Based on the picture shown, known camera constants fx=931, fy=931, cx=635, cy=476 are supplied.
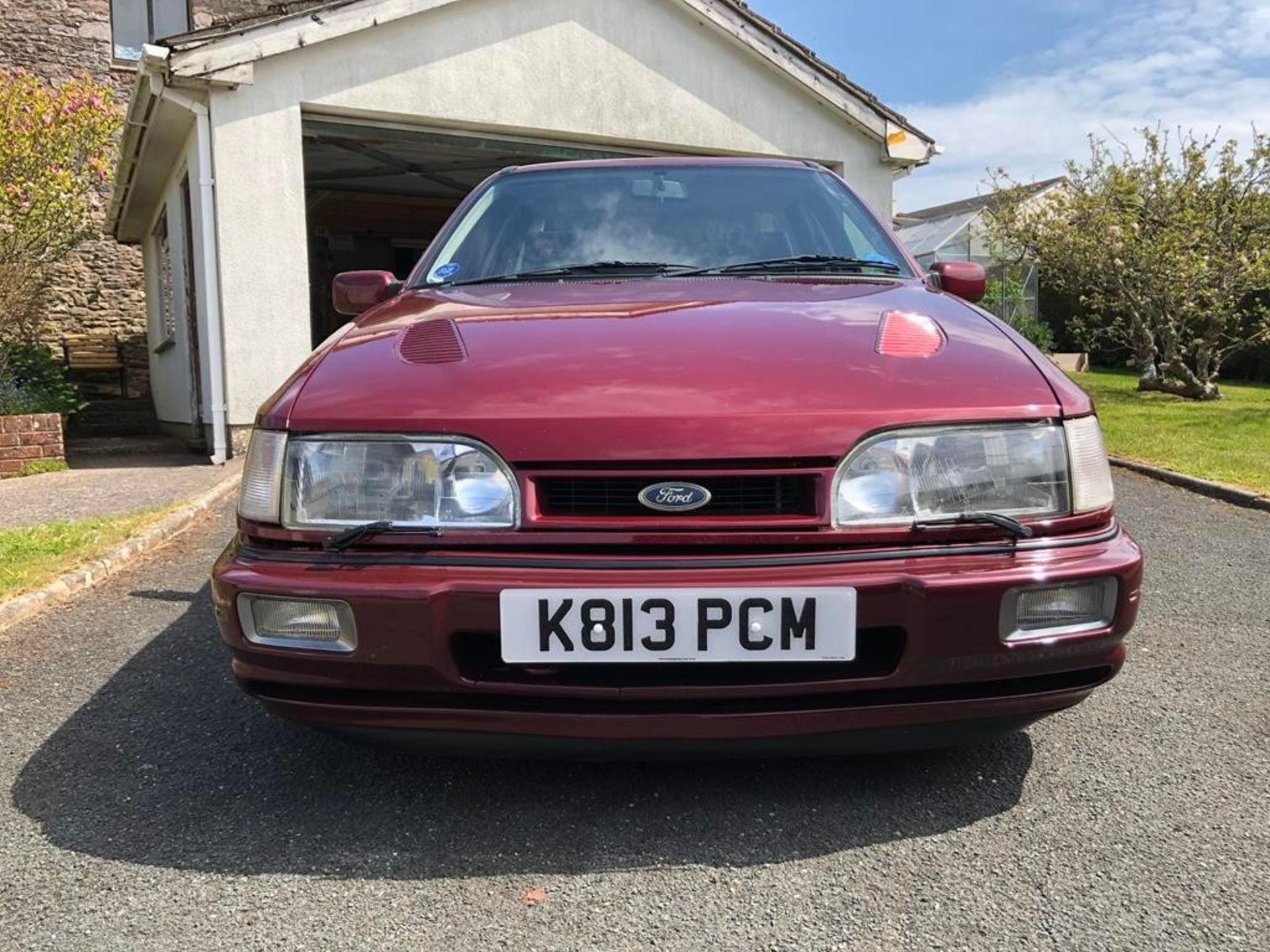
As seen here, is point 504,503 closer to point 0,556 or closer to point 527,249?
point 527,249

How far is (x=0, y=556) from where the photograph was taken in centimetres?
403

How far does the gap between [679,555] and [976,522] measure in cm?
55

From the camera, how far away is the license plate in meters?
1.60

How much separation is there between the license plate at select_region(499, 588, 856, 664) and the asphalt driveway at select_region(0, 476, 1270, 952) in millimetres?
422

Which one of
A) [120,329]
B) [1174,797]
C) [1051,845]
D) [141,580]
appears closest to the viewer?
[1051,845]

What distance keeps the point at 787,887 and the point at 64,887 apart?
1.29 meters

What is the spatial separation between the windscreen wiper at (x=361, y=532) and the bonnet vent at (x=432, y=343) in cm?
37

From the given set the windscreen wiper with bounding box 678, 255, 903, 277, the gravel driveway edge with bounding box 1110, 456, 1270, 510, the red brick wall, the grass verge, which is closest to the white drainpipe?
the red brick wall

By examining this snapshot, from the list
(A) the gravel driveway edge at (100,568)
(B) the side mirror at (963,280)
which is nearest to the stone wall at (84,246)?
(A) the gravel driveway edge at (100,568)

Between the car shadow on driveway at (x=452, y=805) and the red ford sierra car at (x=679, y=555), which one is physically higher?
the red ford sierra car at (x=679, y=555)

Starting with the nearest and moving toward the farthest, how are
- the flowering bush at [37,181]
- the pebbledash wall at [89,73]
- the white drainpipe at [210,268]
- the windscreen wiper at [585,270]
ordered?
the windscreen wiper at [585,270], the white drainpipe at [210,268], the flowering bush at [37,181], the pebbledash wall at [89,73]

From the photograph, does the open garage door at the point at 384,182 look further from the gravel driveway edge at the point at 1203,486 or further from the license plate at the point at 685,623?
the license plate at the point at 685,623

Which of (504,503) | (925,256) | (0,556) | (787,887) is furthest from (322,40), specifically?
(925,256)

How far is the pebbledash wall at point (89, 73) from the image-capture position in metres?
13.8
